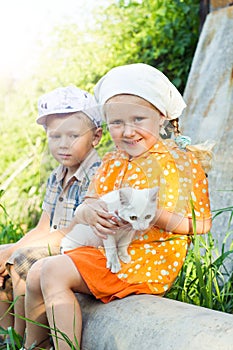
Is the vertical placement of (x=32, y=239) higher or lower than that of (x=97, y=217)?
lower

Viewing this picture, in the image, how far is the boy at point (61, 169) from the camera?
2.75 metres

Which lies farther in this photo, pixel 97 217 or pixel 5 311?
pixel 5 311

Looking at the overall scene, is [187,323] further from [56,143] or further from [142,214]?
[56,143]

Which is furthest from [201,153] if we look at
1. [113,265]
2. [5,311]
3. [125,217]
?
[5,311]

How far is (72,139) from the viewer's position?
108 inches

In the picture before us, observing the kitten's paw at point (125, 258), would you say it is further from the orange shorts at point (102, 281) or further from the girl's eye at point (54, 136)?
the girl's eye at point (54, 136)

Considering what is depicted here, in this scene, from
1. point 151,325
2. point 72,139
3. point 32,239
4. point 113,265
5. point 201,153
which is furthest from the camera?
point 32,239

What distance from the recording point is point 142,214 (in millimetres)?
2422

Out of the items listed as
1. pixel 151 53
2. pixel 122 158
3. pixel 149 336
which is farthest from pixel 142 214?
pixel 151 53

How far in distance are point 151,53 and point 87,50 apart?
873 mm

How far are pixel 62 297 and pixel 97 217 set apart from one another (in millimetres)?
299

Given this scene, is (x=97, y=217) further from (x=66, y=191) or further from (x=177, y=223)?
(x=66, y=191)

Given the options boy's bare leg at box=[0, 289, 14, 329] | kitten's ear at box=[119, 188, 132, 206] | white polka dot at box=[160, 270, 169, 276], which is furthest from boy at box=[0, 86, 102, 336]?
white polka dot at box=[160, 270, 169, 276]

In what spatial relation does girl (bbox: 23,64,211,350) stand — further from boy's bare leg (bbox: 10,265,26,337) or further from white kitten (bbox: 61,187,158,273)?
boy's bare leg (bbox: 10,265,26,337)
